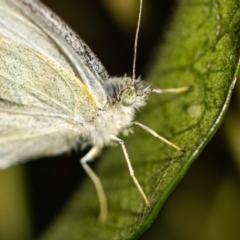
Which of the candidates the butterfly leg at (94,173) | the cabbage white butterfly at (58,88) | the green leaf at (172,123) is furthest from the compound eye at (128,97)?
the butterfly leg at (94,173)

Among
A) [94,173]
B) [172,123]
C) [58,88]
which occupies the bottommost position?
[94,173]

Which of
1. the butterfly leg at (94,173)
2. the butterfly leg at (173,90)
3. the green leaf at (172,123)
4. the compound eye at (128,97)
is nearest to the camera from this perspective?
the green leaf at (172,123)

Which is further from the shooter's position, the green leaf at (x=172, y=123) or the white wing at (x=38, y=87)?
the white wing at (x=38, y=87)

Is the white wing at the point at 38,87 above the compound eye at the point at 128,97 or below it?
above

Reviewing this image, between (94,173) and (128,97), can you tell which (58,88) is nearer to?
(128,97)

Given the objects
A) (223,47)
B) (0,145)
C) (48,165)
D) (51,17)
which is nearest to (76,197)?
(48,165)

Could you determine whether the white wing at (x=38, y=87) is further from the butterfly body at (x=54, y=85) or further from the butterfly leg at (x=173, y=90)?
the butterfly leg at (x=173, y=90)

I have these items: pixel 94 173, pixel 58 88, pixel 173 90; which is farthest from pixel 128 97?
pixel 94 173

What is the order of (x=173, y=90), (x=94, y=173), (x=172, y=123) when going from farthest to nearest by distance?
(x=94, y=173) → (x=173, y=90) → (x=172, y=123)

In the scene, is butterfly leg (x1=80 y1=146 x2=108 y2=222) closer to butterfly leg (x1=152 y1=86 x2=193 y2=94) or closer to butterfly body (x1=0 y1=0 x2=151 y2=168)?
butterfly body (x1=0 y1=0 x2=151 y2=168)
